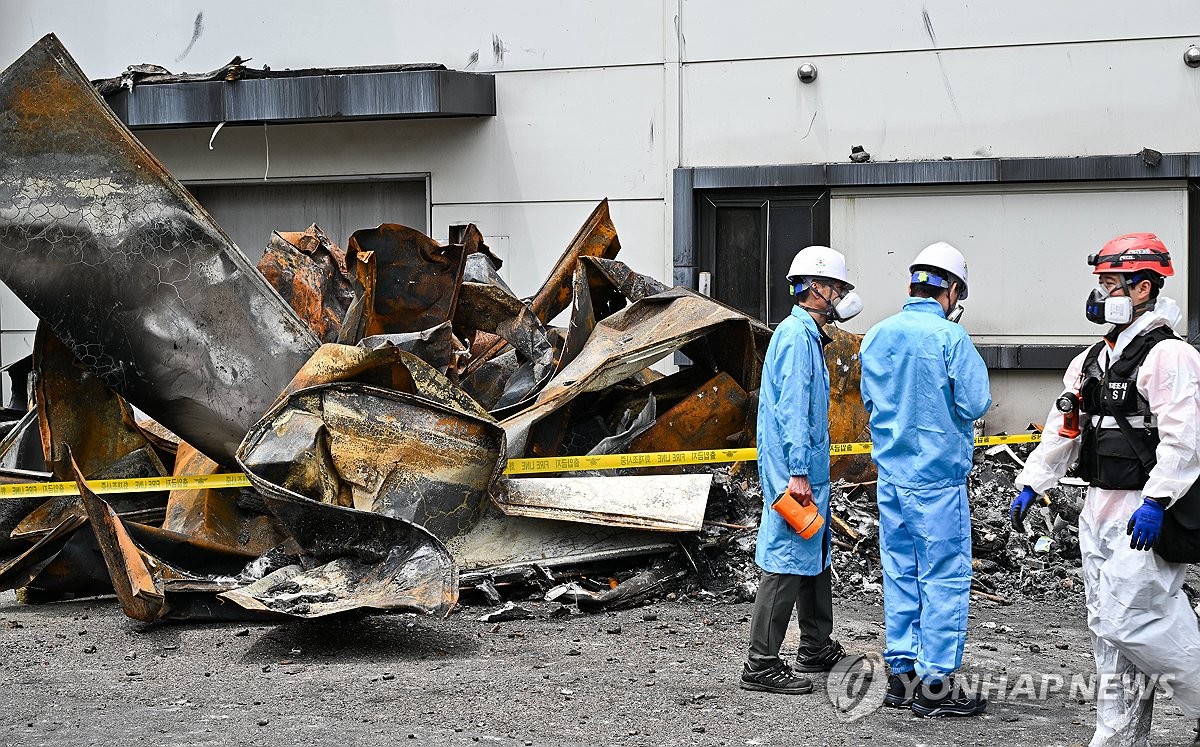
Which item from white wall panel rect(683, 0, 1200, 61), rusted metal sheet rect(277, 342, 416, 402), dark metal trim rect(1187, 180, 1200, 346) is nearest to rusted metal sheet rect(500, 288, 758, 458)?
rusted metal sheet rect(277, 342, 416, 402)

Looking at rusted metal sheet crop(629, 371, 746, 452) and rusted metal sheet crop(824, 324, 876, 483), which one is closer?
rusted metal sheet crop(629, 371, 746, 452)

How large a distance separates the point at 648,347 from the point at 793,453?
2.12 metres

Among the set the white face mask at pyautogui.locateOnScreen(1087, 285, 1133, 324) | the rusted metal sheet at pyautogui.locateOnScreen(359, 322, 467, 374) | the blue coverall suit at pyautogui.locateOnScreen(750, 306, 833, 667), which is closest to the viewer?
the white face mask at pyautogui.locateOnScreen(1087, 285, 1133, 324)

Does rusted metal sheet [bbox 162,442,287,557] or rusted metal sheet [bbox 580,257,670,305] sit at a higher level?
rusted metal sheet [bbox 580,257,670,305]

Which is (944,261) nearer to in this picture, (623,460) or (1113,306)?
(1113,306)

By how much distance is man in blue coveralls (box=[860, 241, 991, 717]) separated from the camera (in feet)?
14.6

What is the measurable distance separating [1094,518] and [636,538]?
2.66 meters

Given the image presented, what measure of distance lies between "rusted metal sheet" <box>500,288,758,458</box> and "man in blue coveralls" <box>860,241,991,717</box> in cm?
224

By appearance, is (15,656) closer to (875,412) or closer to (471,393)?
(471,393)

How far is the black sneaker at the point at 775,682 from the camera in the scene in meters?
4.74

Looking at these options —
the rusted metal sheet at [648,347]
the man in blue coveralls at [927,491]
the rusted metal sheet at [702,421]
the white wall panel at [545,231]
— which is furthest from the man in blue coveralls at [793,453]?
the white wall panel at [545,231]

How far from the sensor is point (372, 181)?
10766mm

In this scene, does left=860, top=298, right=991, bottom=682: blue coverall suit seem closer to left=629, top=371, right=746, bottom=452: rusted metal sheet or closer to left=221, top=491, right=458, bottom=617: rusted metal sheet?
left=221, top=491, right=458, bottom=617: rusted metal sheet

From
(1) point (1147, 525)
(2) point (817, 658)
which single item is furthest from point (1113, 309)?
(2) point (817, 658)
